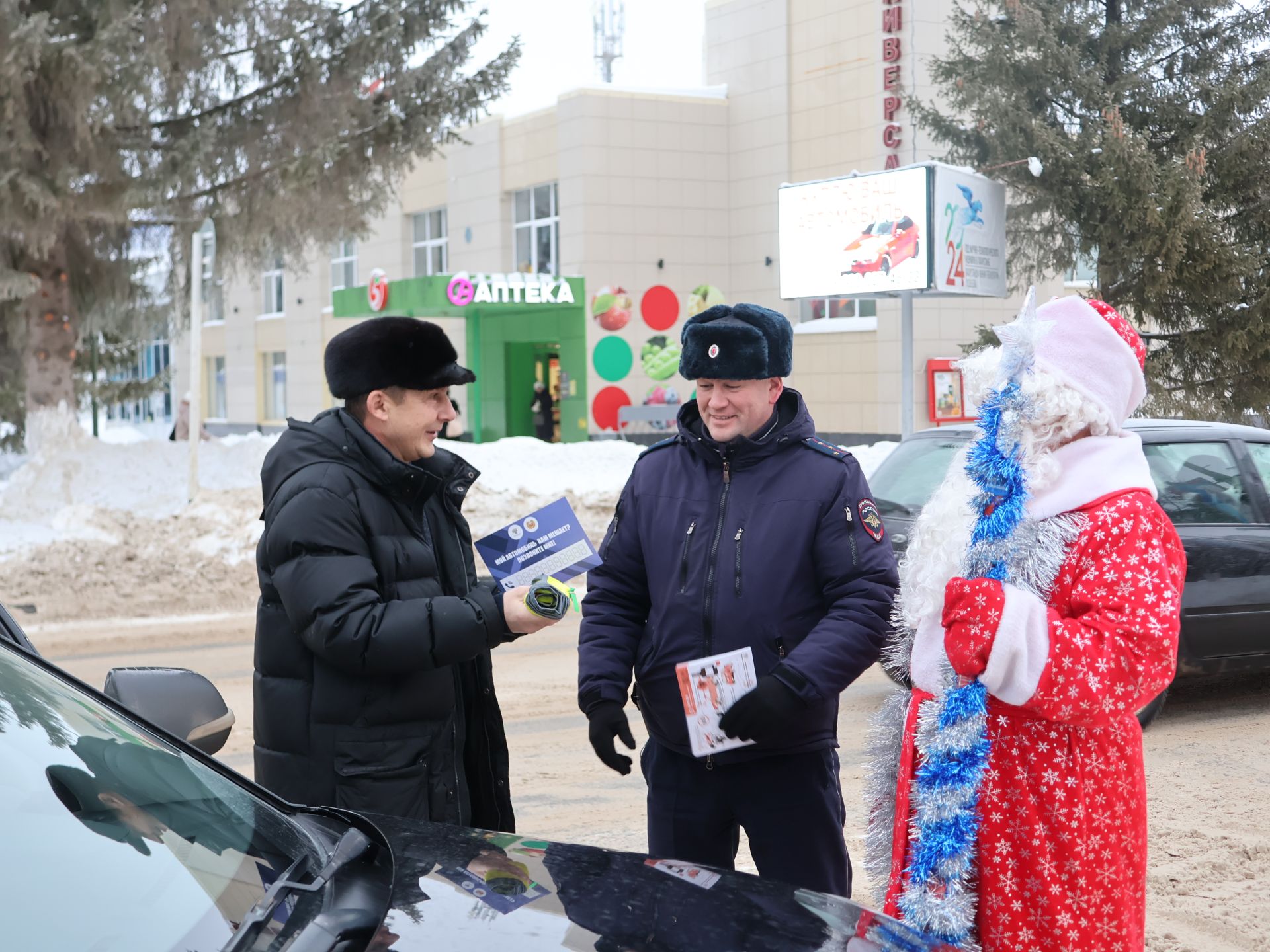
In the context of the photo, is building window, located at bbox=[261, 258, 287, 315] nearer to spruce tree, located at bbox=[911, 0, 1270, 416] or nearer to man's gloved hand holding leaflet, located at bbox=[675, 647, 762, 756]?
spruce tree, located at bbox=[911, 0, 1270, 416]

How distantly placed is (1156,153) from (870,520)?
671 inches

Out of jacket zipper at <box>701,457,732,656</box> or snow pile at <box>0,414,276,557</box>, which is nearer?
jacket zipper at <box>701,457,732,656</box>

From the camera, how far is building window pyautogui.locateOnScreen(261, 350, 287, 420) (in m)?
43.1

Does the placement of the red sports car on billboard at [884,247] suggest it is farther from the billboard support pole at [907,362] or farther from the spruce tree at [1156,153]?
the spruce tree at [1156,153]

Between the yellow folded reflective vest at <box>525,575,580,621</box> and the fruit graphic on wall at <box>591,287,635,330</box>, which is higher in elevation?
the fruit graphic on wall at <box>591,287,635,330</box>

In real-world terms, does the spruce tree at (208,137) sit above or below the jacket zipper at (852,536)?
above

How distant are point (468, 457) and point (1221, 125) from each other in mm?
11633

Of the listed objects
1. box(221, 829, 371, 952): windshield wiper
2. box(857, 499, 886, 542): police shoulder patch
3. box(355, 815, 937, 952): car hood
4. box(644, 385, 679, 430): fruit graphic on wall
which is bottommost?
box(355, 815, 937, 952): car hood

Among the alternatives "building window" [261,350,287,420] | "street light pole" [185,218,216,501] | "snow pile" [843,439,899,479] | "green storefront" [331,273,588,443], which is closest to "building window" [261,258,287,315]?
"building window" [261,350,287,420]

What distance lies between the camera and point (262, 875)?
2.02 metres

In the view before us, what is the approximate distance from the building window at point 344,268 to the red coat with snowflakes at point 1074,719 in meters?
39.4

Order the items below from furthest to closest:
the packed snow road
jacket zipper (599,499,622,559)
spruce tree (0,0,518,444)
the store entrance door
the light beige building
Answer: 1. the store entrance door
2. the light beige building
3. spruce tree (0,0,518,444)
4. the packed snow road
5. jacket zipper (599,499,622,559)

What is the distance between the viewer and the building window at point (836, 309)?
95.5ft

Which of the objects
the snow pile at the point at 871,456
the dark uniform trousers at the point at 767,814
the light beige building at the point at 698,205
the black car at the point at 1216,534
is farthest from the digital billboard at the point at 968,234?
the dark uniform trousers at the point at 767,814
